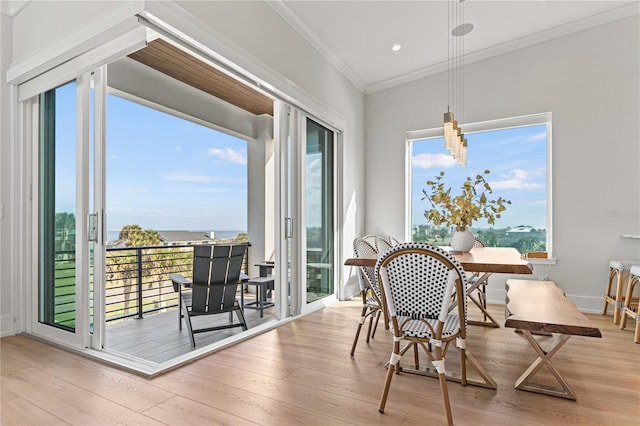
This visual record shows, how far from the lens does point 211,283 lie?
3572mm

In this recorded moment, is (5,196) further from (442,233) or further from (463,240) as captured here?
(442,233)

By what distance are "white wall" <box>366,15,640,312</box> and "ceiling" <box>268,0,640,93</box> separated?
0.18 m

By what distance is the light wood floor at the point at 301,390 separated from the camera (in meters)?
1.91

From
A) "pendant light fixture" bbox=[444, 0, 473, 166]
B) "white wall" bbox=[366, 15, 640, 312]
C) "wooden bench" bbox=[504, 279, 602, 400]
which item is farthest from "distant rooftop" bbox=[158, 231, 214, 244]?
"wooden bench" bbox=[504, 279, 602, 400]

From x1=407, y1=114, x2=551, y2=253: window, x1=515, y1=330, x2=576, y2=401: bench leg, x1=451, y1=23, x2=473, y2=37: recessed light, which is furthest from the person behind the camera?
x1=407, y1=114, x2=551, y2=253: window

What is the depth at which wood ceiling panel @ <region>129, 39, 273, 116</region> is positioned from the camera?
13.3 ft

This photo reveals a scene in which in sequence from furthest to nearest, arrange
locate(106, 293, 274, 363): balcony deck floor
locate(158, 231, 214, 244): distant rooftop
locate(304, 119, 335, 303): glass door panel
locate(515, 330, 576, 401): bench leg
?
locate(158, 231, 214, 244): distant rooftop
locate(304, 119, 335, 303): glass door panel
locate(106, 293, 274, 363): balcony deck floor
locate(515, 330, 576, 401): bench leg

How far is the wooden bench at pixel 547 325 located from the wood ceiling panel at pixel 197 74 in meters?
4.09

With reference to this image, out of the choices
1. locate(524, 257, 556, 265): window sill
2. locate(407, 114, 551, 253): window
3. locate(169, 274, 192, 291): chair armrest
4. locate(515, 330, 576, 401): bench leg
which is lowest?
locate(515, 330, 576, 401): bench leg

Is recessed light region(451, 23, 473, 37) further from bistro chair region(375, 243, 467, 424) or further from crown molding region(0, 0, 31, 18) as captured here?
crown molding region(0, 0, 31, 18)

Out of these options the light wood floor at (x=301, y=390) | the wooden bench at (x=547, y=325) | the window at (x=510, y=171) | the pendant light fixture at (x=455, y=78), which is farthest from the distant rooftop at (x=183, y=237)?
the wooden bench at (x=547, y=325)

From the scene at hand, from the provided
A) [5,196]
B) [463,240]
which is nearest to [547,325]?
[463,240]

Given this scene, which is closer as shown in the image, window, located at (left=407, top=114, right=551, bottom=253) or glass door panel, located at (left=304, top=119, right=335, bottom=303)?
glass door panel, located at (left=304, top=119, right=335, bottom=303)

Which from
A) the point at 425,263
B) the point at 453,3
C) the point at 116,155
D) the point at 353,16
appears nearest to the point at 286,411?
the point at 425,263
